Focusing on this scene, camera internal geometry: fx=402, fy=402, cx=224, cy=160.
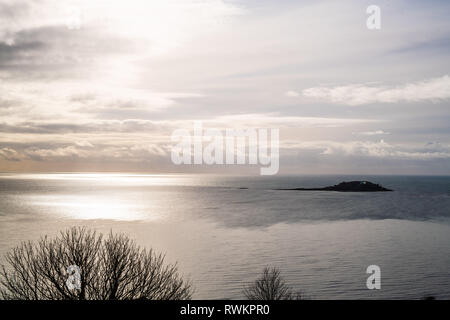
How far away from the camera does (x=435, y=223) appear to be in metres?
108

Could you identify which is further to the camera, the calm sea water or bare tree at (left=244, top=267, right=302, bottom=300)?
the calm sea water

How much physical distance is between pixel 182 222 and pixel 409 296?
77.5 metres

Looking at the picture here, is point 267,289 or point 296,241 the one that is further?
point 296,241

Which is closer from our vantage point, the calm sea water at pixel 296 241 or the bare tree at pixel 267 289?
the bare tree at pixel 267 289

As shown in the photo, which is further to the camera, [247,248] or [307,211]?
[307,211]

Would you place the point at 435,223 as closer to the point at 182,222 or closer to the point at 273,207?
the point at 273,207

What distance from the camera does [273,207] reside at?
151000mm

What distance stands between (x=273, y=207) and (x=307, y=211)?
60.1 feet
